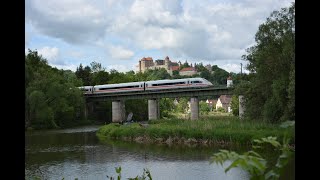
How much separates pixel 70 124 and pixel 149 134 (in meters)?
33.0

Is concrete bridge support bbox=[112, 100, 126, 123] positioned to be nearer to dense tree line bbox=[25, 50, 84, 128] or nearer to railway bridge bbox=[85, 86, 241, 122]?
railway bridge bbox=[85, 86, 241, 122]

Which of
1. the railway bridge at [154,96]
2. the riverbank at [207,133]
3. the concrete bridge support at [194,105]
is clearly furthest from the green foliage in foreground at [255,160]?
the concrete bridge support at [194,105]

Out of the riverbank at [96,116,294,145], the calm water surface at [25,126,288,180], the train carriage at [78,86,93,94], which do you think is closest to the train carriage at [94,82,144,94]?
the train carriage at [78,86,93,94]

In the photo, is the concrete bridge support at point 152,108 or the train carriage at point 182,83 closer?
the train carriage at point 182,83

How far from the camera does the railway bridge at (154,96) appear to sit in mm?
60781

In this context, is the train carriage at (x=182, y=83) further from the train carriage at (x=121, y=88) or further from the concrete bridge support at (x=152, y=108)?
the train carriage at (x=121, y=88)

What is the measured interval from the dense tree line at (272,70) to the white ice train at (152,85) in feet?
80.8

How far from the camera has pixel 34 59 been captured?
75875mm

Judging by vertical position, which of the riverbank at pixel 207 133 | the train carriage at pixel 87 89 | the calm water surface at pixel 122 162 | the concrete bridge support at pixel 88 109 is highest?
A: the train carriage at pixel 87 89

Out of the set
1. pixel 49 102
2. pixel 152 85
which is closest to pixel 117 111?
pixel 152 85

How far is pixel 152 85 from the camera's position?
65.9m

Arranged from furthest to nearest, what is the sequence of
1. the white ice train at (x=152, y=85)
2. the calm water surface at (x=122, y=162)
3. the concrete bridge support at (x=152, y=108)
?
1. the concrete bridge support at (x=152, y=108)
2. the white ice train at (x=152, y=85)
3. the calm water surface at (x=122, y=162)
